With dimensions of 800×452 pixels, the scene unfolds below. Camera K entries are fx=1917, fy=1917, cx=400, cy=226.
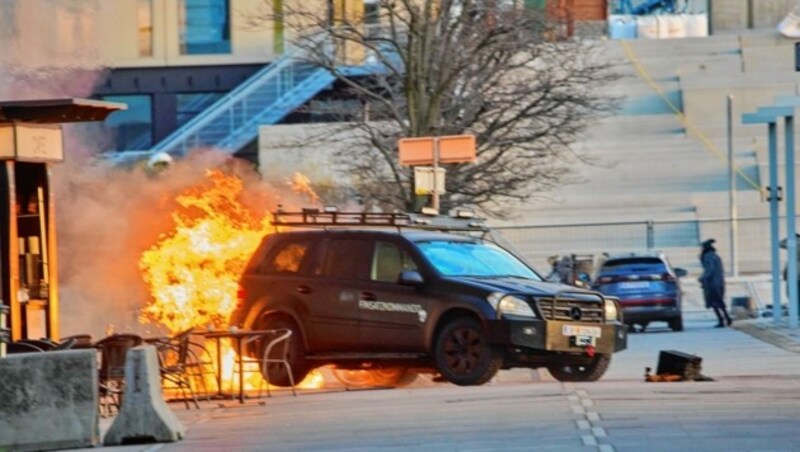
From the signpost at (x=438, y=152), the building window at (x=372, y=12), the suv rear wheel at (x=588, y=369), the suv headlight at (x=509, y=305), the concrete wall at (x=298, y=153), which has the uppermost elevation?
the building window at (x=372, y=12)

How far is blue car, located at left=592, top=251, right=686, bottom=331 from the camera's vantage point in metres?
34.1

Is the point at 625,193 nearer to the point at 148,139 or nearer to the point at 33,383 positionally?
the point at 148,139

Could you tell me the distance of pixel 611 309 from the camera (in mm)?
21094

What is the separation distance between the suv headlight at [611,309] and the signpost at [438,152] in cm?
277

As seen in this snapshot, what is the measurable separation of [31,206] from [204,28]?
Result: 95.3 ft

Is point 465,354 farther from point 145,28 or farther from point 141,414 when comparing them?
point 145,28

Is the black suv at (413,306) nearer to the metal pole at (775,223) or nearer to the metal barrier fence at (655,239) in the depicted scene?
the metal pole at (775,223)

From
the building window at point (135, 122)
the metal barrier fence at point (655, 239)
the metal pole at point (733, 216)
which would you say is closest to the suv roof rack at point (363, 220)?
the metal barrier fence at point (655, 239)

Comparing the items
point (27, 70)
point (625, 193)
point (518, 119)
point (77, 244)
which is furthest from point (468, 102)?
point (625, 193)

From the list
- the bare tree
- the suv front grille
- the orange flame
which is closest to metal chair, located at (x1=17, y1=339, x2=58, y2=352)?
the suv front grille

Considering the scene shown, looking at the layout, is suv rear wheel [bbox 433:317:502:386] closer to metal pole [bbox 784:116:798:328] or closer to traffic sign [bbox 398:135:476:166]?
traffic sign [bbox 398:135:476:166]

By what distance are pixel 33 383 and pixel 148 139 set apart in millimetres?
33544

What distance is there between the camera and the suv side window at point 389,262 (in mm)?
20938

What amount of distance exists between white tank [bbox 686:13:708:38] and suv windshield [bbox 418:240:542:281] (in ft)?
155
